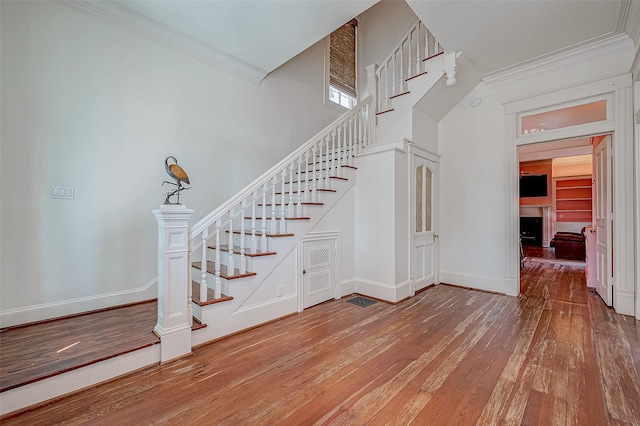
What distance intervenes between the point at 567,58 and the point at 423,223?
2.67 meters

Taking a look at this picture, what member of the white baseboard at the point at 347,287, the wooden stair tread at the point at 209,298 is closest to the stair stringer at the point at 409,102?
the white baseboard at the point at 347,287

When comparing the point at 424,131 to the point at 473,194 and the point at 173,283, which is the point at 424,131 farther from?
the point at 173,283

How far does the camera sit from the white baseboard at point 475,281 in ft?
12.8

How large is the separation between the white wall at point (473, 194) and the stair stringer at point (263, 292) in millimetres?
2272

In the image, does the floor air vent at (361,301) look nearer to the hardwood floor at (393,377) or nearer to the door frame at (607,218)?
the hardwood floor at (393,377)

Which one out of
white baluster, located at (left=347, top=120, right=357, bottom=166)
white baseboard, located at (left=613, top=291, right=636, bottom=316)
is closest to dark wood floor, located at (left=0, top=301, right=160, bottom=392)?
white baluster, located at (left=347, top=120, right=357, bottom=166)

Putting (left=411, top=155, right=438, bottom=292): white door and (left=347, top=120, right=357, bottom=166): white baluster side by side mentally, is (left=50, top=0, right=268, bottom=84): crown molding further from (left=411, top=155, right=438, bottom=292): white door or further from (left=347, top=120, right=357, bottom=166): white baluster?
(left=411, top=155, right=438, bottom=292): white door

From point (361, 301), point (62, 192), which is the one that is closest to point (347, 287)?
point (361, 301)

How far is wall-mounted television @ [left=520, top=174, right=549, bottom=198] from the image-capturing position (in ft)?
30.0

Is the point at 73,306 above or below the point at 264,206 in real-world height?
below

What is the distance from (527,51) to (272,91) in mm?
3461

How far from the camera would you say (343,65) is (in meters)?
5.80

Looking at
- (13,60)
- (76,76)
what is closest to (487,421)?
(76,76)

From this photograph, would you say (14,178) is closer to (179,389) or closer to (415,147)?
(179,389)
